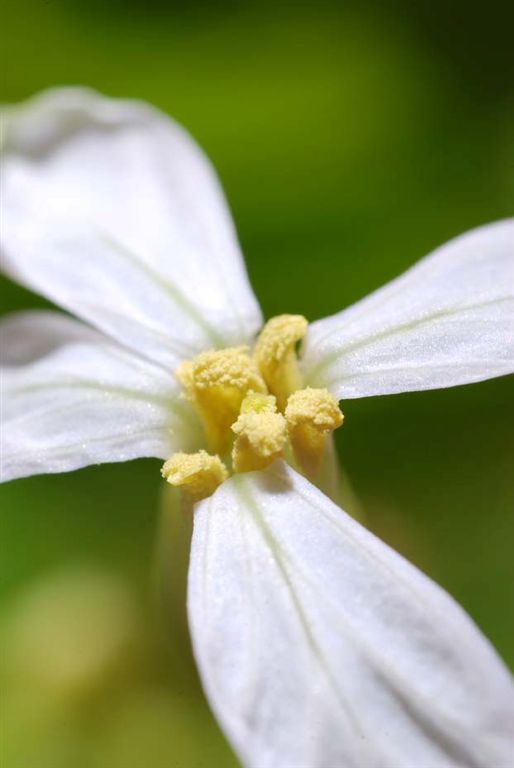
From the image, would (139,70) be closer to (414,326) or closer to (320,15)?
(320,15)

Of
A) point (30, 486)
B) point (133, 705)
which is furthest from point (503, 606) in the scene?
point (30, 486)

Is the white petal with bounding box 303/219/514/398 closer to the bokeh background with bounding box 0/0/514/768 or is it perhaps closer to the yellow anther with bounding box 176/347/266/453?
the yellow anther with bounding box 176/347/266/453

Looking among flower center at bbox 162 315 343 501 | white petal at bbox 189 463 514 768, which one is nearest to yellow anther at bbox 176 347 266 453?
flower center at bbox 162 315 343 501

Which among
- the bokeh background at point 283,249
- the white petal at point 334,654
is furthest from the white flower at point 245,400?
A: the bokeh background at point 283,249

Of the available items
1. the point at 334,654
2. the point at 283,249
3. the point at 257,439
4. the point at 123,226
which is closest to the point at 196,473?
the point at 257,439

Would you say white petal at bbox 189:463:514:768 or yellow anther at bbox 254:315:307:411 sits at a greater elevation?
yellow anther at bbox 254:315:307:411

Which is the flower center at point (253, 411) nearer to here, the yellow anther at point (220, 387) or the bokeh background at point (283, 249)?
the yellow anther at point (220, 387)
